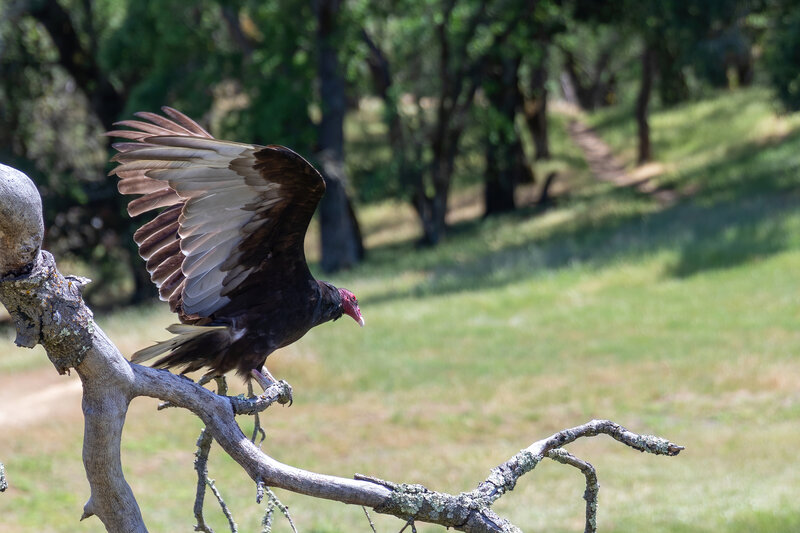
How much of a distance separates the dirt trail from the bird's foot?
60.7ft

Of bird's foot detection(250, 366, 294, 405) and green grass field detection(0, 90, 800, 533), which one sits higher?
bird's foot detection(250, 366, 294, 405)

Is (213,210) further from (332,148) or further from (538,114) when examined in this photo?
(538,114)

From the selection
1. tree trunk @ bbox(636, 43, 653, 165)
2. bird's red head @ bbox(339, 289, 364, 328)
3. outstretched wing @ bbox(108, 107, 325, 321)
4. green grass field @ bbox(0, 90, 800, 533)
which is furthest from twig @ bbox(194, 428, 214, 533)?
tree trunk @ bbox(636, 43, 653, 165)

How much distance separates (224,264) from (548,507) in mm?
4671

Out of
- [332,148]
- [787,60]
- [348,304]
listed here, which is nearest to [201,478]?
[348,304]

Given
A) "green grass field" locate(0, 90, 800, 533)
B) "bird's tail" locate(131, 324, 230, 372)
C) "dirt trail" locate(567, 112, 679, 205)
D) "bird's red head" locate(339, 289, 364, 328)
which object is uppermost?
"bird's tail" locate(131, 324, 230, 372)

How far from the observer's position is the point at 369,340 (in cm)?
1196

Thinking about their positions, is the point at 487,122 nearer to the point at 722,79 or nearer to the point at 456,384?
the point at 722,79

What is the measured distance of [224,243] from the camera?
2.91 meters

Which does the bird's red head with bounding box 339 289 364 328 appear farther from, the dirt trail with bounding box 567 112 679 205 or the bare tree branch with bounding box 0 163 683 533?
the dirt trail with bounding box 567 112 679 205

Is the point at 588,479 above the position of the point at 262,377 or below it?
below

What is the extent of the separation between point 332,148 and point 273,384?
15.9 meters

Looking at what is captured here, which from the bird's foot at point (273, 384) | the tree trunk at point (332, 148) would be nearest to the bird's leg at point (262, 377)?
the bird's foot at point (273, 384)

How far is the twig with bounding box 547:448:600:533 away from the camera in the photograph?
2.21 metres
